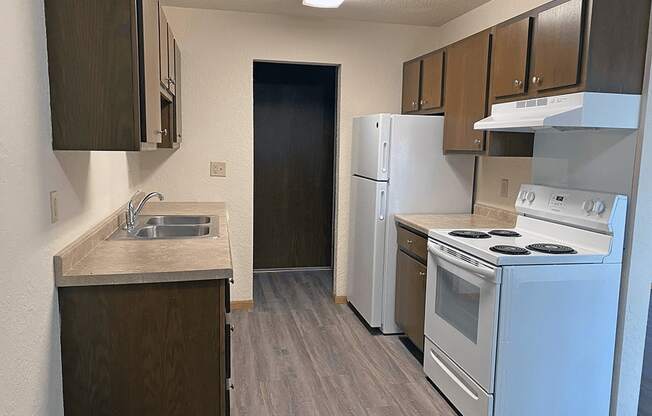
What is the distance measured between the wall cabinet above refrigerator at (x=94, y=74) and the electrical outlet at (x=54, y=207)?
16cm

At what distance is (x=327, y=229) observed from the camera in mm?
5324

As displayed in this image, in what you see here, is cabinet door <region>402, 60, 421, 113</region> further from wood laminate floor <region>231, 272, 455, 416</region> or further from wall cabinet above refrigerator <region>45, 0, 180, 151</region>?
wall cabinet above refrigerator <region>45, 0, 180, 151</region>

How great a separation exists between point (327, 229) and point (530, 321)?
3.25 m

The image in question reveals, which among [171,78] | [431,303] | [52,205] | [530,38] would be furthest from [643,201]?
[171,78]

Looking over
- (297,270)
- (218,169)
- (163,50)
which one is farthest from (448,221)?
(297,270)

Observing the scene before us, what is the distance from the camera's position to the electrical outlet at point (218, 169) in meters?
3.97

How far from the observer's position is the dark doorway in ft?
16.5

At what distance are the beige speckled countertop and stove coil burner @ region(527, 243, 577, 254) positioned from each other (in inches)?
54.7

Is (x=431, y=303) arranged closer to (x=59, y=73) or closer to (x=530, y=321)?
(x=530, y=321)

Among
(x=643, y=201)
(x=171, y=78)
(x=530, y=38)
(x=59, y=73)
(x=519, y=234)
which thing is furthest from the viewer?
(x=171, y=78)

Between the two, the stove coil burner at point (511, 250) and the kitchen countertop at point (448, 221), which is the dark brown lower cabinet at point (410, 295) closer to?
the kitchen countertop at point (448, 221)

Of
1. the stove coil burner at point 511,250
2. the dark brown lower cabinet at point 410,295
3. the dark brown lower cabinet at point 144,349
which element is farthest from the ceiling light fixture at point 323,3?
the dark brown lower cabinet at point 144,349

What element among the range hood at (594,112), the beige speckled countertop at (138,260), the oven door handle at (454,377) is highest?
the range hood at (594,112)

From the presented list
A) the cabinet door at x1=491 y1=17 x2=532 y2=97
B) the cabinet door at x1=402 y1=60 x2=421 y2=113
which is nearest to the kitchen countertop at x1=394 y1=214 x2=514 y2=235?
the cabinet door at x1=491 y1=17 x2=532 y2=97
